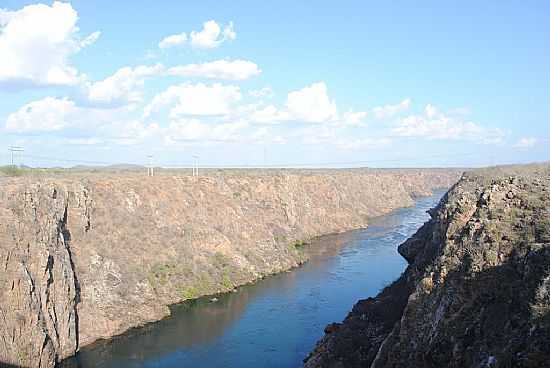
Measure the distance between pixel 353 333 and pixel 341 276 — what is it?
21.5 m

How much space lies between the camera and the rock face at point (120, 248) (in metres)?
29.4

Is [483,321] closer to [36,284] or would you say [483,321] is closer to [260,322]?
[260,322]

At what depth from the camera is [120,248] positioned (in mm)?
42156

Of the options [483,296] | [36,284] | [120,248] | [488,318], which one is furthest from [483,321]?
[120,248]

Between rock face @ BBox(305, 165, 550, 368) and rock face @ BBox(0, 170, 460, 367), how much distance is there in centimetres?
1767

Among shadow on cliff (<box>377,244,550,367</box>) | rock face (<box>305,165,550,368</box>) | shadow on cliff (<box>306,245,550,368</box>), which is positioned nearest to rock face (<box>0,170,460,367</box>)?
rock face (<box>305,165,550,368</box>)

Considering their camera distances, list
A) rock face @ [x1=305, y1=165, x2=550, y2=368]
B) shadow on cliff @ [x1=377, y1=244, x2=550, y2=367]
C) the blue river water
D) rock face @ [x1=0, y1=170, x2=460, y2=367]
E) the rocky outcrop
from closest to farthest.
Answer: shadow on cliff @ [x1=377, y1=244, x2=550, y2=367], rock face @ [x1=305, y1=165, x2=550, y2=368], the rocky outcrop, rock face @ [x1=0, y1=170, x2=460, y2=367], the blue river water

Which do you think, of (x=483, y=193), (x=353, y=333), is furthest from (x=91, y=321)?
(x=483, y=193)

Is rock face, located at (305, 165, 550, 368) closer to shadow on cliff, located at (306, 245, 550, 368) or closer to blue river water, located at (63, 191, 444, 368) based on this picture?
shadow on cliff, located at (306, 245, 550, 368)

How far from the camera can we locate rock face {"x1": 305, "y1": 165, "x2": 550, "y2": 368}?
12883 millimetres

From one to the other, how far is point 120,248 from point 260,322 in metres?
14.6

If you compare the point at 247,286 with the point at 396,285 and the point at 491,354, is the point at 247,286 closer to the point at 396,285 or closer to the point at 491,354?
the point at 396,285

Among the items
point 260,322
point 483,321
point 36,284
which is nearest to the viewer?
point 483,321

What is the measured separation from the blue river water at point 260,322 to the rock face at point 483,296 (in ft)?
25.6
